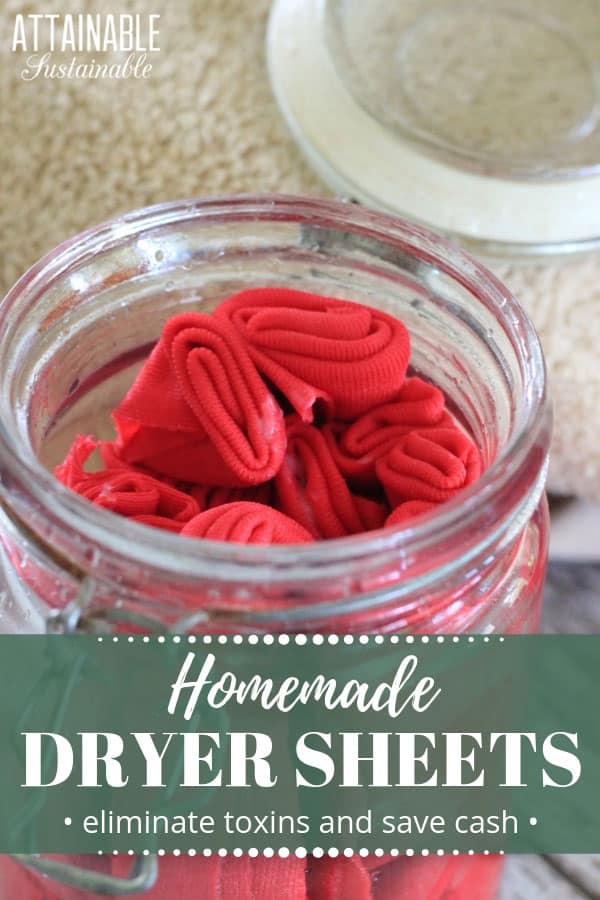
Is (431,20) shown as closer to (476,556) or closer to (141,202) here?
(141,202)

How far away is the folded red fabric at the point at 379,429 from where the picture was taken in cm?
34

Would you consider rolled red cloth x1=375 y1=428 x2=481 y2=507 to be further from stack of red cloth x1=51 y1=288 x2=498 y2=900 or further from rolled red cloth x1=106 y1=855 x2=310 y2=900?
rolled red cloth x1=106 y1=855 x2=310 y2=900

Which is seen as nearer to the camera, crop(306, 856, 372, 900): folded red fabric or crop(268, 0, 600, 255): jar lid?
crop(306, 856, 372, 900): folded red fabric

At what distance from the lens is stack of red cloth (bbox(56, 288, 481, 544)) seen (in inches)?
13.0

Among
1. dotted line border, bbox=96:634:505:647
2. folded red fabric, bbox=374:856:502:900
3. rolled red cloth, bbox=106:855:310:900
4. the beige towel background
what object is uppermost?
the beige towel background

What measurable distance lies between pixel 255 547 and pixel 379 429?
0.09 m

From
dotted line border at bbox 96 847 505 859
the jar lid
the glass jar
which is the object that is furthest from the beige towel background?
dotted line border at bbox 96 847 505 859

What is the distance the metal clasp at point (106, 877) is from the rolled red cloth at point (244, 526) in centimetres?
8

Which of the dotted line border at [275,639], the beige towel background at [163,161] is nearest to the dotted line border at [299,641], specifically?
the dotted line border at [275,639]

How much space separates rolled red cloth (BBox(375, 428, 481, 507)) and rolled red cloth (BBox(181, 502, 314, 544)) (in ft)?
0.11

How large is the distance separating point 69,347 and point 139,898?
16 cm

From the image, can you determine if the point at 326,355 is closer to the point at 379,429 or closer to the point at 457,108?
the point at 379,429

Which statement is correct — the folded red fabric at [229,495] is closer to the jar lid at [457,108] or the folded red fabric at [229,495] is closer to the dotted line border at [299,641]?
Result: the dotted line border at [299,641]

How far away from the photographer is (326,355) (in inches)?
13.5
